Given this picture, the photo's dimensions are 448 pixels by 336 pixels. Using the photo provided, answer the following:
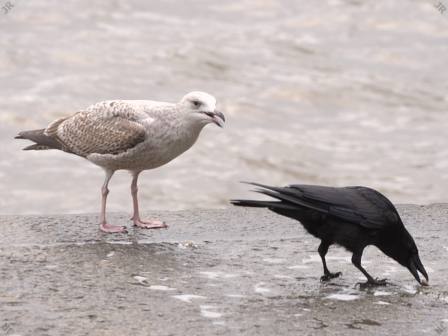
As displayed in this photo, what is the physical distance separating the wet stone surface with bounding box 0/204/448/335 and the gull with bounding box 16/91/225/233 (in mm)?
501

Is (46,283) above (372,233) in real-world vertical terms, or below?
below

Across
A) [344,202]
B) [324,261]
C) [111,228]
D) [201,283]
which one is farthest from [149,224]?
[344,202]

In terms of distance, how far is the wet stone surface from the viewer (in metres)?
6.05

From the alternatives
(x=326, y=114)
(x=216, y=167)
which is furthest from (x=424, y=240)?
(x=326, y=114)

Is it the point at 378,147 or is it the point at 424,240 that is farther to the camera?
the point at 378,147

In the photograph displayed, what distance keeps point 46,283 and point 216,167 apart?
9.06 m

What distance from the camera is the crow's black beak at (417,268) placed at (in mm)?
6934

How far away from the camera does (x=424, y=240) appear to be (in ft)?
26.6

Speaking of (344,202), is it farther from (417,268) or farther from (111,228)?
(111,228)

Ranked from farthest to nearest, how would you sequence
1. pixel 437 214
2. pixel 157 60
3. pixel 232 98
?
pixel 157 60
pixel 232 98
pixel 437 214

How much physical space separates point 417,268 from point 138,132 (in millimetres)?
2224

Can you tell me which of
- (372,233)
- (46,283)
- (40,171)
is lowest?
(40,171)

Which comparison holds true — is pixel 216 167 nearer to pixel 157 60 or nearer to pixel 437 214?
pixel 157 60

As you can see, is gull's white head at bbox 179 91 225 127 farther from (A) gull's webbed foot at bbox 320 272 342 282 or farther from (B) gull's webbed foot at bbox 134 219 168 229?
(A) gull's webbed foot at bbox 320 272 342 282
